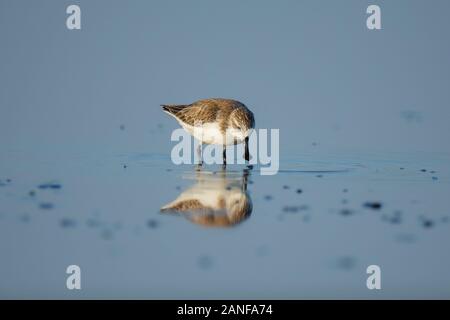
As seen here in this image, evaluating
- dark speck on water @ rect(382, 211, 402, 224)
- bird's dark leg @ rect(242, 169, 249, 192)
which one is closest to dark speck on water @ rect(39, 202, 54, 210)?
bird's dark leg @ rect(242, 169, 249, 192)

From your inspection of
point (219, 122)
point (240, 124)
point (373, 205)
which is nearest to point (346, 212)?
point (373, 205)

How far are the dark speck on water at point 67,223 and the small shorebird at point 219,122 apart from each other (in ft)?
17.2

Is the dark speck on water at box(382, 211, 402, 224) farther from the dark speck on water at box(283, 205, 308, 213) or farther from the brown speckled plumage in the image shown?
the brown speckled plumage

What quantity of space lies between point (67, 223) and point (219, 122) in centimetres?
571

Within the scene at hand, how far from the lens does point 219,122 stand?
16.8 m

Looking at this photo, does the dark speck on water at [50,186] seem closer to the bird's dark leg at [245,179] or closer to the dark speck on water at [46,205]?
the dark speck on water at [46,205]

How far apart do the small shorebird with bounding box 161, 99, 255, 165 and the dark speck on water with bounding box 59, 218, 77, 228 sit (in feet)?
17.2

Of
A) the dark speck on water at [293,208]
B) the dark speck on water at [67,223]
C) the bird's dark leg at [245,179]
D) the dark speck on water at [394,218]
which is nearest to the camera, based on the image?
the dark speck on water at [67,223]

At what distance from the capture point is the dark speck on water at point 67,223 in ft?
37.8

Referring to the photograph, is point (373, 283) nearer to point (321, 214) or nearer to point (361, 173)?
point (321, 214)

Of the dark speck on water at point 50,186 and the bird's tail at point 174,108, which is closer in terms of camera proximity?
the dark speck on water at point 50,186

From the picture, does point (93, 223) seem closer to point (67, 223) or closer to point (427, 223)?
point (67, 223)

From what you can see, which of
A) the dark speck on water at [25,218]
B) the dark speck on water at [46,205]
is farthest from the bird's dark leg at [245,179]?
the dark speck on water at [25,218]

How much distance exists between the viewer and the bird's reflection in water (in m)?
12.0
